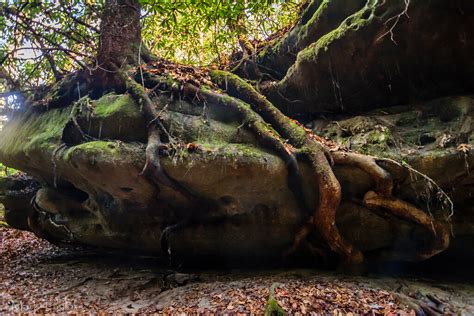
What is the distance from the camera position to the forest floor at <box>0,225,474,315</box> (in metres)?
4.75

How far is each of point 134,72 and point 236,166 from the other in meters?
3.16

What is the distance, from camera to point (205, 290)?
18.8ft

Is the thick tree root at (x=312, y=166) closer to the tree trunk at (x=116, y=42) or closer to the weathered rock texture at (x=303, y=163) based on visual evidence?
the weathered rock texture at (x=303, y=163)

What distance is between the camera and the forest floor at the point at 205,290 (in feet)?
15.6

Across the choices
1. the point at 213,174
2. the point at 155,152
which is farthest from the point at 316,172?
the point at 155,152

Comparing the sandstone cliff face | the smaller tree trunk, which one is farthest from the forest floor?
the smaller tree trunk

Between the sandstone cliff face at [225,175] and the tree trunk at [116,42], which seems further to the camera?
the tree trunk at [116,42]

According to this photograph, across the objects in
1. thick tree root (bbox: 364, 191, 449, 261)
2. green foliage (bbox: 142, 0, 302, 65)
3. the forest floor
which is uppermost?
green foliage (bbox: 142, 0, 302, 65)

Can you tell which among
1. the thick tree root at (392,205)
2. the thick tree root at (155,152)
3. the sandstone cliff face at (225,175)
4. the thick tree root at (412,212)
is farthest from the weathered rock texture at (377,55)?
the thick tree root at (155,152)

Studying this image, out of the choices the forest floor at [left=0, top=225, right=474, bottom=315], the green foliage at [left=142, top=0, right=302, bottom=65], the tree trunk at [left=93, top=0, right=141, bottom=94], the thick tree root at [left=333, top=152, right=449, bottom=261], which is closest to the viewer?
the forest floor at [left=0, top=225, right=474, bottom=315]

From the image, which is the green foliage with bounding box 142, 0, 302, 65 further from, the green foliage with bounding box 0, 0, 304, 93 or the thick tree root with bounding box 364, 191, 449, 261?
the thick tree root with bounding box 364, 191, 449, 261

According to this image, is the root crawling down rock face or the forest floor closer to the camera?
the forest floor

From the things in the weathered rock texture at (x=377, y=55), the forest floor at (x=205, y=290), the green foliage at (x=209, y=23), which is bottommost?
the forest floor at (x=205, y=290)

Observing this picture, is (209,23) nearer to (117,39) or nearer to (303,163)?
→ (117,39)
